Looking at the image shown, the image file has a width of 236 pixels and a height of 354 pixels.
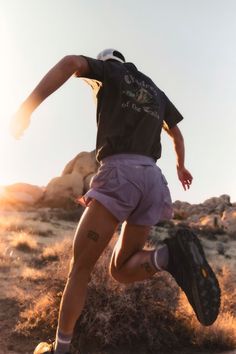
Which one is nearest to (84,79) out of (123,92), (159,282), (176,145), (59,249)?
(123,92)

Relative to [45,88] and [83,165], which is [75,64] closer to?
[45,88]

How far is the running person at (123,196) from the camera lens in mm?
3504

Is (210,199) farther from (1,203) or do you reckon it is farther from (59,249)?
(59,249)

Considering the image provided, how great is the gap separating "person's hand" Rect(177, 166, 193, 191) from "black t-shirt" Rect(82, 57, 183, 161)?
38.7 inches

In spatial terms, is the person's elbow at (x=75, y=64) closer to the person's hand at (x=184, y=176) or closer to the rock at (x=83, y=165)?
the person's hand at (x=184, y=176)

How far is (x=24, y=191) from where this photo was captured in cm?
3731

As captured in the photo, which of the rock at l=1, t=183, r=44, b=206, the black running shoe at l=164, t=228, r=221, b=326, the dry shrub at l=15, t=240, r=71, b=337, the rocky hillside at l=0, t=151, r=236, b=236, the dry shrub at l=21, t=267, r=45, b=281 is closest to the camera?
the black running shoe at l=164, t=228, r=221, b=326

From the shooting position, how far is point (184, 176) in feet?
16.0

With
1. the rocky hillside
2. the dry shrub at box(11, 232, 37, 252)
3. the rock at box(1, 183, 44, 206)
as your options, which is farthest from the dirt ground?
the rock at box(1, 183, 44, 206)

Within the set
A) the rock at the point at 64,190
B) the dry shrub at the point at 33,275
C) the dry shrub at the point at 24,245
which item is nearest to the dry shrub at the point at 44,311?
the dry shrub at the point at 33,275

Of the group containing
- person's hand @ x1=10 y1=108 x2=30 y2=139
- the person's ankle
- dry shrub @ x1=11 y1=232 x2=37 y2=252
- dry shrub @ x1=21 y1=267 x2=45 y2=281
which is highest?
person's hand @ x1=10 y1=108 x2=30 y2=139

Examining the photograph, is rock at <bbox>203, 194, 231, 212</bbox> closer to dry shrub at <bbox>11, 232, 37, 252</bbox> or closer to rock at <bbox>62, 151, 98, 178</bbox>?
rock at <bbox>62, 151, 98, 178</bbox>

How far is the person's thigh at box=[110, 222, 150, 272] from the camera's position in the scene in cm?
390

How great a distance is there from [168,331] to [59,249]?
5.67m
